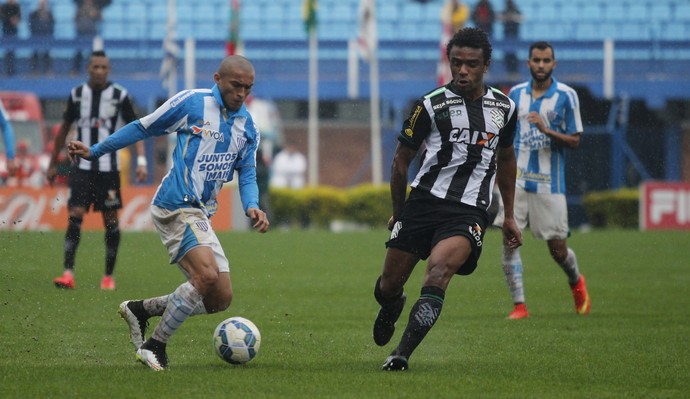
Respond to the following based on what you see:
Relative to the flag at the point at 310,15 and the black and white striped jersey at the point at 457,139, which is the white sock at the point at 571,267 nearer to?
the black and white striped jersey at the point at 457,139

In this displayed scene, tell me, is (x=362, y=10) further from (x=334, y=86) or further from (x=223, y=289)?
(x=223, y=289)

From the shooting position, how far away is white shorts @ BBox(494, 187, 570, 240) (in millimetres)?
10992

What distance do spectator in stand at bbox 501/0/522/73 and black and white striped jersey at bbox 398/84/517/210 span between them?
2615cm

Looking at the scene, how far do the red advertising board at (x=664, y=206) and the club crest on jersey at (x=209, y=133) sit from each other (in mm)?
20058

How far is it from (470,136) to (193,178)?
1745mm

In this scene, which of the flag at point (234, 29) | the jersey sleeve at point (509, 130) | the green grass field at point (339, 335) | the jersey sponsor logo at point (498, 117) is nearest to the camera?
the green grass field at point (339, 335)

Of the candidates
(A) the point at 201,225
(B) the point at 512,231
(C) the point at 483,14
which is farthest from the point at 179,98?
(C) the point at 483,14

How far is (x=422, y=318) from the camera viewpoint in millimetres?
7148

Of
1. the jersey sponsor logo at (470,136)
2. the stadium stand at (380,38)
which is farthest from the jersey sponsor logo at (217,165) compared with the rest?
the stadium stand at (380,38)

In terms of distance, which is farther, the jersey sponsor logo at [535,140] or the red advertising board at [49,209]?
the red advertising board at [49,209]

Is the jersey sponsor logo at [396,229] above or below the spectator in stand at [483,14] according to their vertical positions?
below

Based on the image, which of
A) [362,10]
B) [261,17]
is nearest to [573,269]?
[362,10]

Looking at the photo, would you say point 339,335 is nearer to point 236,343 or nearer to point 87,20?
point 236,343

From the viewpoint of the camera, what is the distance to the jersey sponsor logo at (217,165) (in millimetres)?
7469
